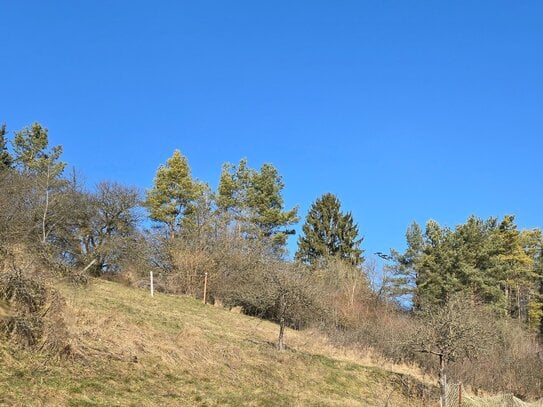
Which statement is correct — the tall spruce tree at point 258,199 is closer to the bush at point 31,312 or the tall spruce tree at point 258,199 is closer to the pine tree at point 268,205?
the pine tree at point 268,205

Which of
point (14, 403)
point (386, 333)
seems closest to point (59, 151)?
point (386, 333)

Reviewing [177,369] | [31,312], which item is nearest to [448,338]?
[177,369]

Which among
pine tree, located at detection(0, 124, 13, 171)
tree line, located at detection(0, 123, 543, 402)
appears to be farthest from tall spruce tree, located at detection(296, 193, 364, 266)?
pine tree, located at detection(0, 124, 13, 171)

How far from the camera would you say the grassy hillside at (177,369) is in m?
10.4

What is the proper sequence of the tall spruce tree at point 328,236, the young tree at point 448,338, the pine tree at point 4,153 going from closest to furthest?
the young tree at point 448,338 → the pine tree at point 4,153 → the tall spruce tree at point 328,236

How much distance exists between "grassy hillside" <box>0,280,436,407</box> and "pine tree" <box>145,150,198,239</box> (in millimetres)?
20827

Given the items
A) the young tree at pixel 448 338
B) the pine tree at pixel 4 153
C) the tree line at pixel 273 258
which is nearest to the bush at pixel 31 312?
the tree line at pixel 273 258

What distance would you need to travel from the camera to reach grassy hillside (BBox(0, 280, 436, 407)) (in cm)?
1036

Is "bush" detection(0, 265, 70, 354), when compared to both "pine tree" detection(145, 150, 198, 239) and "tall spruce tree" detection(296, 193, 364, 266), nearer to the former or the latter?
"pine tree" detection(145, 150, 198, 239)

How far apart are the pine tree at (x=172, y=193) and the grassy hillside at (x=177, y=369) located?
2083 cm

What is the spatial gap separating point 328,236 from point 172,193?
16968 mm

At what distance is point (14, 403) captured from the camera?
8531mm

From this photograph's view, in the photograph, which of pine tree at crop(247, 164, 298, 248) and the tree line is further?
pine tree at crop(247, 164, 298, 248)

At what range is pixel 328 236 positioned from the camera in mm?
53656
